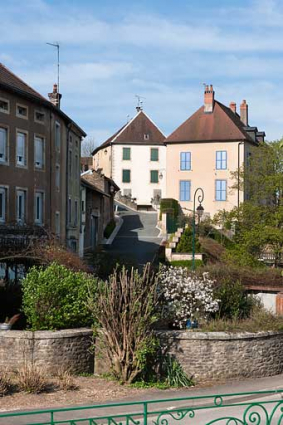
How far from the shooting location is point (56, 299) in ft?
60.5

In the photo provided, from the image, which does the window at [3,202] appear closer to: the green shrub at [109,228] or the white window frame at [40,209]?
the white window frame at [40,209]

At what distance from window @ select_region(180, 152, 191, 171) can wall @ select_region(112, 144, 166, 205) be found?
544 inches

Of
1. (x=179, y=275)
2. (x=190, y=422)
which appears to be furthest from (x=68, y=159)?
(x=190, y=422)

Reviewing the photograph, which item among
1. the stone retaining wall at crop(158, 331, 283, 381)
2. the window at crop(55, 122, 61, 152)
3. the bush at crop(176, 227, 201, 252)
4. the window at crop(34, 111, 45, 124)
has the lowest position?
the stone retaining wall at crop(158, 331, 283, 381)

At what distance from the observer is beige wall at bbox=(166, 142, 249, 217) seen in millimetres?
55500

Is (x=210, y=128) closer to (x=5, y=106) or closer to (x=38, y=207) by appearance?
(x=38, y=207)

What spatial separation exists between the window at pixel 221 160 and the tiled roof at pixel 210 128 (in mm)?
1150

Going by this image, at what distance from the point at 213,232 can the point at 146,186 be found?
2661 centimetres

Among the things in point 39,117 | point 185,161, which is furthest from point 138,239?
point 39,117

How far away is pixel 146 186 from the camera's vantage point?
71.7m

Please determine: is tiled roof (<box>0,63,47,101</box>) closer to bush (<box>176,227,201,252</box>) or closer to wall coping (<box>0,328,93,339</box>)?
bush (<box>176,227,201,252</box>)

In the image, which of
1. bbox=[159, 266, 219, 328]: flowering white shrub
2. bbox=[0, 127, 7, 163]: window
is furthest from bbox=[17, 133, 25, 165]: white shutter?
bbox=[159, 266, 219, 328]: flowering white shrub

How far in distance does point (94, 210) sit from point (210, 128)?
582 inches

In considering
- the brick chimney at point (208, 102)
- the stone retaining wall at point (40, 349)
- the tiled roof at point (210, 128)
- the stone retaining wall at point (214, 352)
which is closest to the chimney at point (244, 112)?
the tiled roof at point (210, 128)
